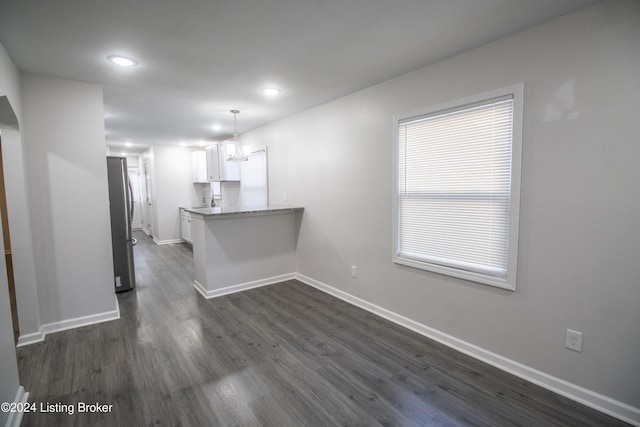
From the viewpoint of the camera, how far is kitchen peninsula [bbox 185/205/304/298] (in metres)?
3.74

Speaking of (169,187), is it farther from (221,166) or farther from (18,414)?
(18,414)

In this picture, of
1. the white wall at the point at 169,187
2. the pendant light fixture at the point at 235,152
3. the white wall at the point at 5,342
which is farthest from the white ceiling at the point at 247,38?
the white wall at the point at 169,187

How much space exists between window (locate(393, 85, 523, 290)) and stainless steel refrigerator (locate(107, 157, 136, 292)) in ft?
11.4

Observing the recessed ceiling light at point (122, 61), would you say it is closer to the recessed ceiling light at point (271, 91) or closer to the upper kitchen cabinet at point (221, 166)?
the recessed ceiling light at point (271, 91)

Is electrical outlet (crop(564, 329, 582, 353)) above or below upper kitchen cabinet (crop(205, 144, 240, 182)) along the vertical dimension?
below

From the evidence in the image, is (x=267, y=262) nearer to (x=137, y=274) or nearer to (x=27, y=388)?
(x=137, y=274)

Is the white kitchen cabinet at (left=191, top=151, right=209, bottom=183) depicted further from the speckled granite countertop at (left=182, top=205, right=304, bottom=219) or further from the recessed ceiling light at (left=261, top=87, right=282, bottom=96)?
the recessed ceiling light at (left=261, top=87, right=282, bottom=96)

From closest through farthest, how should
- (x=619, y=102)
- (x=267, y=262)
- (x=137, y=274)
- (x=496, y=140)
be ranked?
(x=619, y=102), (x=496, y=140), (x=267, y=262), (x=137, y=274)

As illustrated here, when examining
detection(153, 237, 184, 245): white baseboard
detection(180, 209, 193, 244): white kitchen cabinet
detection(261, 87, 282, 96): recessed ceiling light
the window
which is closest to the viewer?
the window

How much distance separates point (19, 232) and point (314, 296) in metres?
2.95

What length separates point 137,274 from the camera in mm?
4781

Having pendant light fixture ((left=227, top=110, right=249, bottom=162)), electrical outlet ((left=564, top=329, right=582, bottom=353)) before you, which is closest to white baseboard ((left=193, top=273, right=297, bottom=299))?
pendant light fixture ((left=227, top=110, right=249, bottom=162))

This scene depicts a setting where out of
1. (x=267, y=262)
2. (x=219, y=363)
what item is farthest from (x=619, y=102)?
(x=267, y=262)

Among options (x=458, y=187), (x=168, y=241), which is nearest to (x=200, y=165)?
(x=168, y=241)
